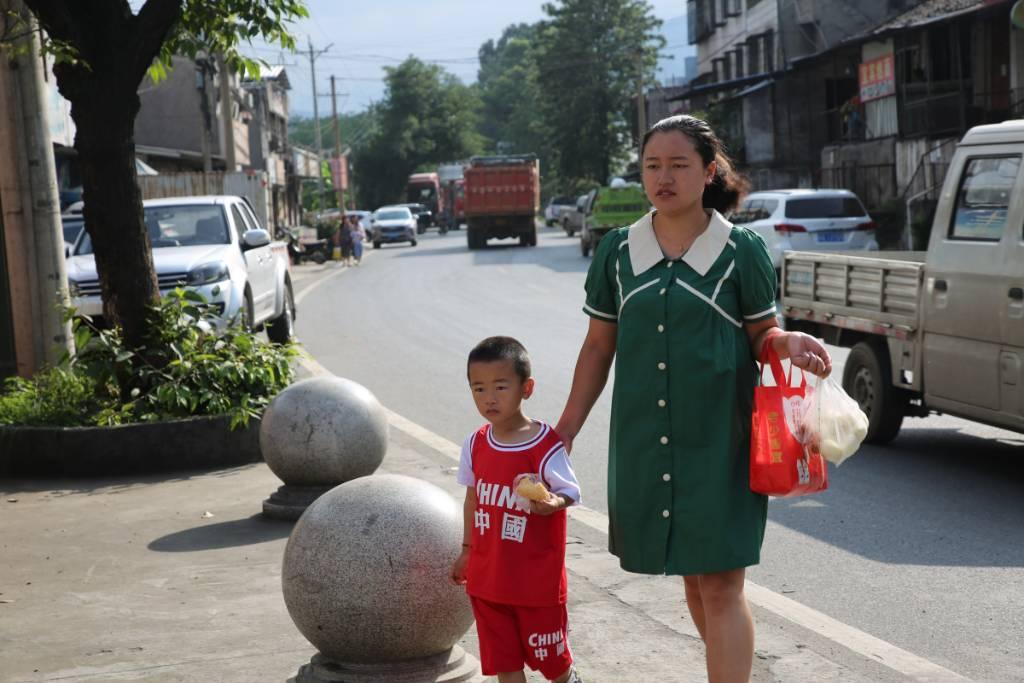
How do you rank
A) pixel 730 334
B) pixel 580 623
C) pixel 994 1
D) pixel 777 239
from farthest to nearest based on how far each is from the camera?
pixel 994 1, pixel 777 239, pixel 580 623, pixel 730 334

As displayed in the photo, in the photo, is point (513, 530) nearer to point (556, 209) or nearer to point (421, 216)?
point (556, 209)

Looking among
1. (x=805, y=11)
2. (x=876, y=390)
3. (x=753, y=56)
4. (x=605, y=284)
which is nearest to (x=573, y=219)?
(x=753, y=56)

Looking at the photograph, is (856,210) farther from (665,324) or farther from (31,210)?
(665,324)

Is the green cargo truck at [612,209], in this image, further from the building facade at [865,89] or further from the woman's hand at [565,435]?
the woman's hand at [565,435]

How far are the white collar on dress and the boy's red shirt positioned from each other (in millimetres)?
586

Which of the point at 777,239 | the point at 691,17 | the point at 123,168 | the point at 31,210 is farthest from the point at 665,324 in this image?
the point at 691,17

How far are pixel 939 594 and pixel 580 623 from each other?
170cm

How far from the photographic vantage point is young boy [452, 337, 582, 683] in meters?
4.03

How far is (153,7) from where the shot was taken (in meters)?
10.1

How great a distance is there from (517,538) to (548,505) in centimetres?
19

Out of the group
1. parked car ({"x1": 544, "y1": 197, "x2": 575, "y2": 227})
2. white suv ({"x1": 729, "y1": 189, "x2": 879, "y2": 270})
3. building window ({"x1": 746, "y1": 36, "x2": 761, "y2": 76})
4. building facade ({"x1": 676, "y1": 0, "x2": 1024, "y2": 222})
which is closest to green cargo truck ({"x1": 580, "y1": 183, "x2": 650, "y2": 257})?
building facade ({"x1": 676, "y1": 0, "x2": 1024, "y2": 222})

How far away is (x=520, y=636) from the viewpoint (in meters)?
4.14

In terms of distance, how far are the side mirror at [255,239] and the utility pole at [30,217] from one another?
14.2 ft

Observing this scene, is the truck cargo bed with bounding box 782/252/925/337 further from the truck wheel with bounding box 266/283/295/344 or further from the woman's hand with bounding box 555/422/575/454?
the truck wheel with bounding box 266/283/295/344
